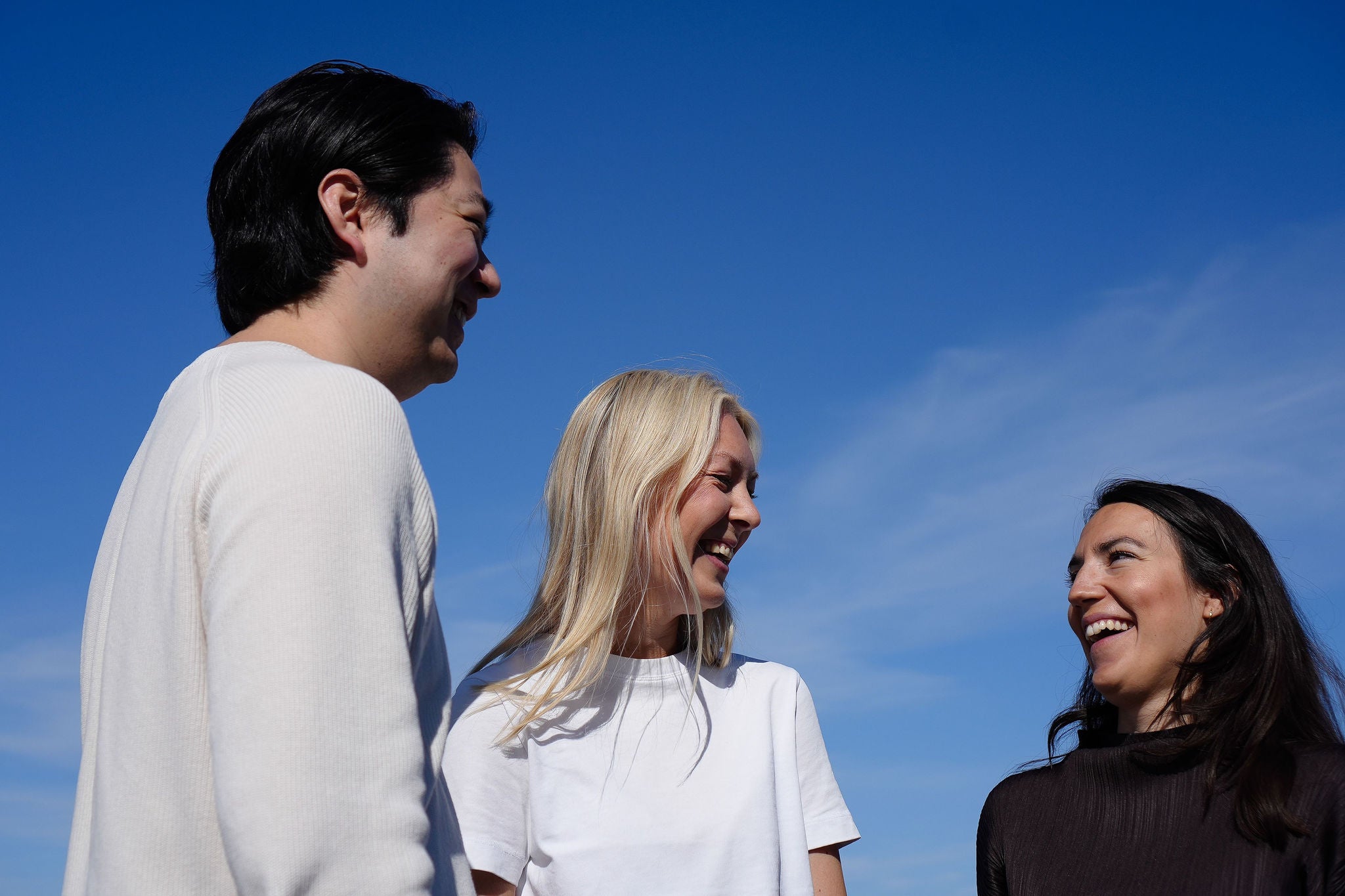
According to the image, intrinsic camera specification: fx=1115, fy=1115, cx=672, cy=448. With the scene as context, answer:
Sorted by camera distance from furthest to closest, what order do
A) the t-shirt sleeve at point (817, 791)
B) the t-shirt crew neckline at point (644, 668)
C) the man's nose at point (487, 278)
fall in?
the t-shirt crew neckline at point (644, 668) < the t-shirt sleeve at point (817, 791) < the man's nose at point (487, 278)

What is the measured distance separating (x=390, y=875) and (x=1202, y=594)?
12.0 ft

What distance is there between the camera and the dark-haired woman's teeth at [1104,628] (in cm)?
420

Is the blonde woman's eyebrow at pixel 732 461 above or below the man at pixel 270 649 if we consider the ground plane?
above

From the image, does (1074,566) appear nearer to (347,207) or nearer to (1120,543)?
(1120,543)

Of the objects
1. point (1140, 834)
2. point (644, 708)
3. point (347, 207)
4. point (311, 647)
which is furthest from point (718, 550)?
point (311, 647)

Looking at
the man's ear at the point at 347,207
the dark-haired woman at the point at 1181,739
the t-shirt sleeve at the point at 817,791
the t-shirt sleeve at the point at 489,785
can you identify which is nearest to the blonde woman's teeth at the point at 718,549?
the t-shirt sleeve at the point at 817,791

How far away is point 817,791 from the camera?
3.71m

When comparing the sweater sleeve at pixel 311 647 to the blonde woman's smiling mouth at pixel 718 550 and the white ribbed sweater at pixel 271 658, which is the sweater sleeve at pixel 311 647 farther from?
the blonde woman's smiling mouth at pixel 718 550

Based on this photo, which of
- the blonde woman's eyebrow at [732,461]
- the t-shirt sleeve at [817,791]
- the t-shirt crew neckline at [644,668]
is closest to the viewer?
the t-shirt sleeve at [817,791]

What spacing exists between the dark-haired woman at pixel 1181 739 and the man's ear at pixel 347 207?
10.6 feet

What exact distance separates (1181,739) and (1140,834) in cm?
36

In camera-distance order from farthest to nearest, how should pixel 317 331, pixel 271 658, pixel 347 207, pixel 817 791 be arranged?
pixel 817 791, pixel 347 207, pixel 317 331, pixel 271 658

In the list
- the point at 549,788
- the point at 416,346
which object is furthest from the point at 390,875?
the point at 549,788

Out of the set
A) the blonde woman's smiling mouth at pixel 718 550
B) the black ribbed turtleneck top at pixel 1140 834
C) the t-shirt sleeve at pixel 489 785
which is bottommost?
the black ribbed turtleneck top at pixel 1140 834
